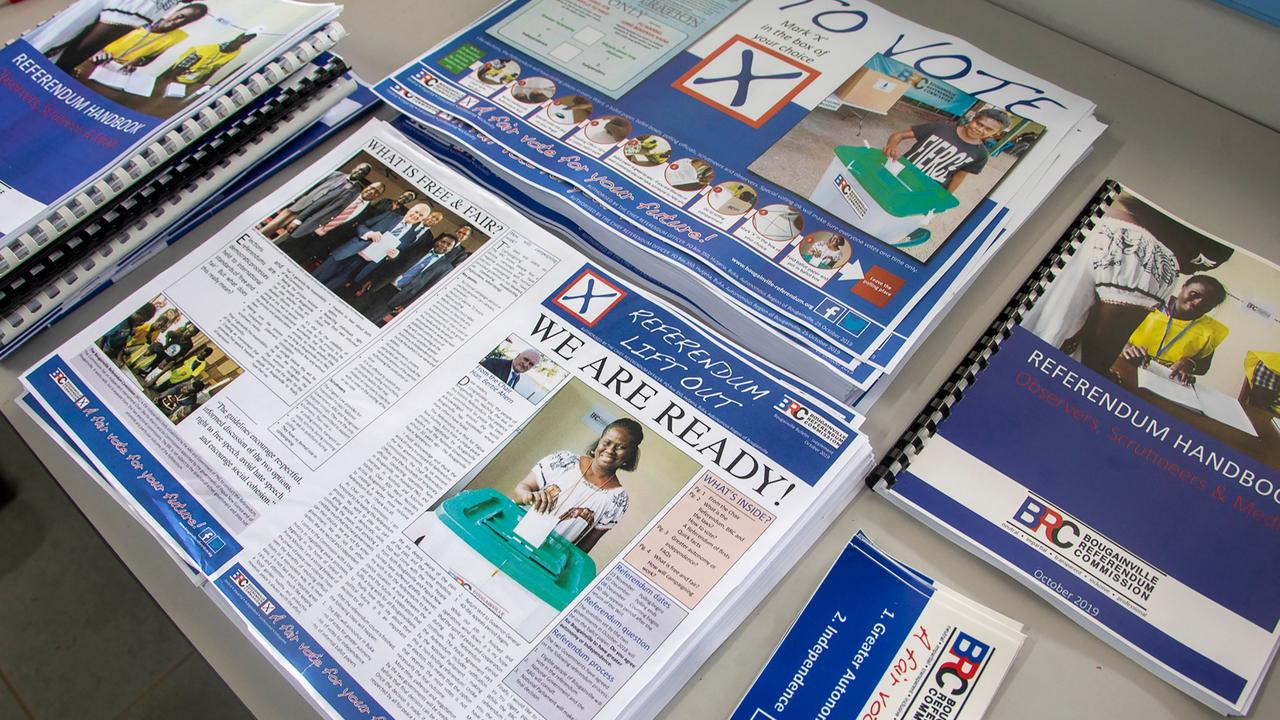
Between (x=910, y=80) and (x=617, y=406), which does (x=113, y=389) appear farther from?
(x=910, y=80)

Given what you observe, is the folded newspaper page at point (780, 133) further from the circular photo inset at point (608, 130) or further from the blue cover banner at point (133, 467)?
the blue cover banner at point (133, 467)

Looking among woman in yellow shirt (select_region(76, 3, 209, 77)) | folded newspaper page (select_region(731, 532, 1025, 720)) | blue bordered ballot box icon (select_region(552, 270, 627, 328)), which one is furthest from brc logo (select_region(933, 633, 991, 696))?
woman in yellow shirt (select_region(76, 3, 209, 77))

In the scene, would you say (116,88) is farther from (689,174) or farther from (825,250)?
(825,250)

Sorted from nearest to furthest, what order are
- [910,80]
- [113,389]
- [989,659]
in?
[989,659]
[113,389]
[910,80]

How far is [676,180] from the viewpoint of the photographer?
0.67m

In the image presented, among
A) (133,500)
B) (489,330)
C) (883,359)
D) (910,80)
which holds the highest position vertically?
(910,80)

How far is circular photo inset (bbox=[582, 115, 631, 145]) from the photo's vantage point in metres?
0.70

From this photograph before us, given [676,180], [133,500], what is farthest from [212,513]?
[676,180]

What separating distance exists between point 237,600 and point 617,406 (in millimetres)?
265

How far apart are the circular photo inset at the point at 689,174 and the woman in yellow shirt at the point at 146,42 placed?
0.43 meters

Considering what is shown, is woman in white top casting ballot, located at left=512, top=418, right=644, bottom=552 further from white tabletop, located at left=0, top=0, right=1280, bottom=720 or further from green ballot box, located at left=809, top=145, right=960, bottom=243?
green ballot box, located at left=809, top=145, right=960, bottom=243

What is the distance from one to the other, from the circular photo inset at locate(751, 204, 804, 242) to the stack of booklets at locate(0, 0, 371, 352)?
375 millimetres

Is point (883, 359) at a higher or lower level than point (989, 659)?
higher

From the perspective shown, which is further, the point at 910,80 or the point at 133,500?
the point at 910,80
